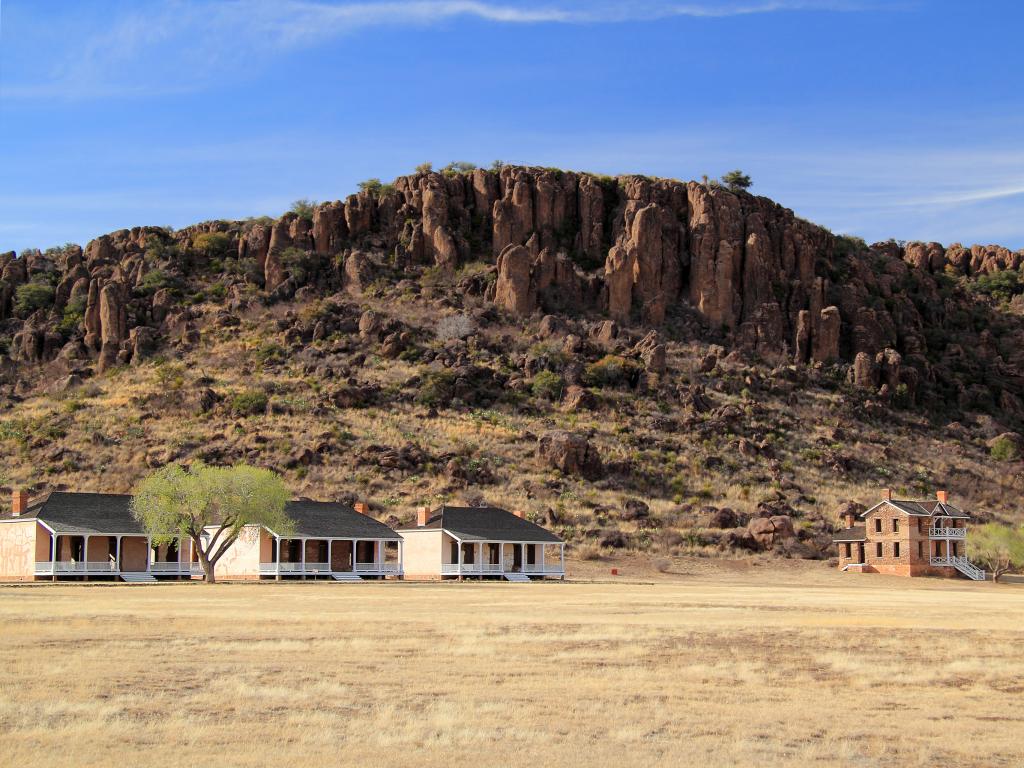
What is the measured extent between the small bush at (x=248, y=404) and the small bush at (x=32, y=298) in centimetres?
3335

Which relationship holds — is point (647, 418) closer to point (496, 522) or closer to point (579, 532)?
point (579, 532)

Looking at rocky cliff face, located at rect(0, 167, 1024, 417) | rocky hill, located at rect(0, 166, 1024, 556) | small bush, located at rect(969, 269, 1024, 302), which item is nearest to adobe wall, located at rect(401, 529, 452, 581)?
rocky hill, located at rect(0, 166, 1024, 556)

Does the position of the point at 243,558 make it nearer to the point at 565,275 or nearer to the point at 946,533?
the point at 946,533

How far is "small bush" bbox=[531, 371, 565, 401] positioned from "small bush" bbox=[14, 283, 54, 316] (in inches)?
2038

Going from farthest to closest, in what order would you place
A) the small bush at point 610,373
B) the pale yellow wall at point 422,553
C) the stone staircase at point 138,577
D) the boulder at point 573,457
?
the small bush at point 610,373
the boulder at point 573,457
the pale yellow wall at point 422,553
the stone staircase at point 138,577

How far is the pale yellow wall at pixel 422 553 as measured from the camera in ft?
218

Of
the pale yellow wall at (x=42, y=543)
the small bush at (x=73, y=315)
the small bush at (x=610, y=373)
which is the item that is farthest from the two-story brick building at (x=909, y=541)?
A: the small bush at (x=73, y=315)

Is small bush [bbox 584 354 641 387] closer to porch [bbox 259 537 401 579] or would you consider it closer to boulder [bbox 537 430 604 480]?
boulder [bbox 537 430 604 480]

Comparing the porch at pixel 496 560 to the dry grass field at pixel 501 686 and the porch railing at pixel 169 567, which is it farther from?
the dry grass field at pixel 501 686

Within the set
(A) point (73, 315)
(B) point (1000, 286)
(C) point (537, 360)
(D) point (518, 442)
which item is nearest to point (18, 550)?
(D) point (518, 442)

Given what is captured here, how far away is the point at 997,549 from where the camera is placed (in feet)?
247

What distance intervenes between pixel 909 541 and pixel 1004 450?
31873mm

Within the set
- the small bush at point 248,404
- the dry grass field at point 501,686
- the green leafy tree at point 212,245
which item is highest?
the green leafy tree at point 212,245

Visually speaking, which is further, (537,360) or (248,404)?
(537,360)
